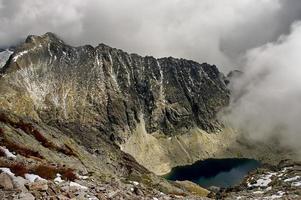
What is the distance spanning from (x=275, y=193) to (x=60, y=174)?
3388 cm

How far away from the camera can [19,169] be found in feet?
111

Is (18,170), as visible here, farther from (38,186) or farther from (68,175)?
(68,175)

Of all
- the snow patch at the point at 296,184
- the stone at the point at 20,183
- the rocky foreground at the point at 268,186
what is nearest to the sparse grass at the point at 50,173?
the stone at the point at 20,183

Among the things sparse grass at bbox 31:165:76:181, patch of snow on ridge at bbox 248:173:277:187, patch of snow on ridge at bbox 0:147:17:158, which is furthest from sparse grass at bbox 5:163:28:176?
patch of snow on ridge at bbox 248:173:277:187

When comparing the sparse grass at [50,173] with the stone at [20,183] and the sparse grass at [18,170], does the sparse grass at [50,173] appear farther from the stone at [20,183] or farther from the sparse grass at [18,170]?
the stone at [20,183]

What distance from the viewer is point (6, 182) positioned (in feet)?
100.0

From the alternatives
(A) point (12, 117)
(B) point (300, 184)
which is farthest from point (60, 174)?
(A) point (12, 117)

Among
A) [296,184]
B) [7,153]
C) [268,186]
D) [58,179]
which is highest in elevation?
[268,186]

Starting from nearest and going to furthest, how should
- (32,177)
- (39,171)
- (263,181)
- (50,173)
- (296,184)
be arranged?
(32,177)
(39,171)
(50,173)
(296,184)
(263,181)

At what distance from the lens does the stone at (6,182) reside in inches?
1189

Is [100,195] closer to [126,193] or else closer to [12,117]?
[126,193]

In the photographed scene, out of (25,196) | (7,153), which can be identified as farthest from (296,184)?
(25,196)

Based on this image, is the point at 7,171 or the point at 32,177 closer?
the point at 7,171

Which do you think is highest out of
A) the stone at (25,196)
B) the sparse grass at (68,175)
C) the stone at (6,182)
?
the sparse grass at (68,175)
